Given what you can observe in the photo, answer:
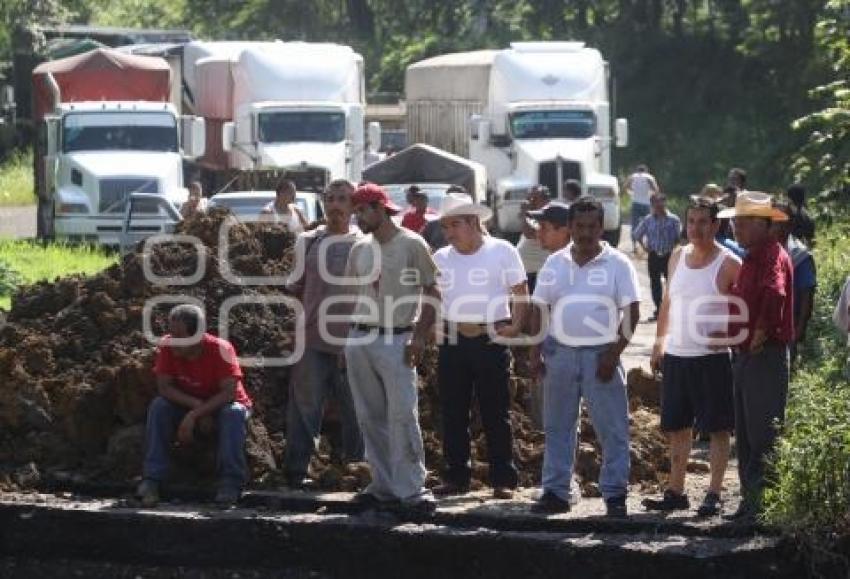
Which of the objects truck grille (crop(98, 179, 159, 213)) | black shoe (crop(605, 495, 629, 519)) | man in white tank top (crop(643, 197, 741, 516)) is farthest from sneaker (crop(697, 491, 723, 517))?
truck grille (crop(98, 179, 159, 213))

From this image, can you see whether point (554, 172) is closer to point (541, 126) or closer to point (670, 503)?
point (541, 126)

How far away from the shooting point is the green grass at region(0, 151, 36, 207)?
50.4 meters

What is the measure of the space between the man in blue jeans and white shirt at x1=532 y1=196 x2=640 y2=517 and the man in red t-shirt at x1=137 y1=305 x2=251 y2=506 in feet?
6.03

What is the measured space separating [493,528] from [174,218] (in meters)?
17.3

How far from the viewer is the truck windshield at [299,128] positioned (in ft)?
121

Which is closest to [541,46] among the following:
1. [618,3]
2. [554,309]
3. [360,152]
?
[360,152]

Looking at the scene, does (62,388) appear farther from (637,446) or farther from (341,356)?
(637,446)

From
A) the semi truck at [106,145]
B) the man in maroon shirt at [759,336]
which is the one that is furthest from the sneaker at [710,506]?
the semi truck at [106,145]

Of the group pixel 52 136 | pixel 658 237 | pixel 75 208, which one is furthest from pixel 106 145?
pixel 658 237

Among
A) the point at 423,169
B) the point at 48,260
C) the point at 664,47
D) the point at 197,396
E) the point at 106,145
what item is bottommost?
the point at 197,396

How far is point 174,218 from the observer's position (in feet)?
93.7

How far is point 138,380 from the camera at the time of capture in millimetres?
13094

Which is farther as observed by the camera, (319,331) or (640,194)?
(640,194)

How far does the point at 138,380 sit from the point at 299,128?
79.0 feet
